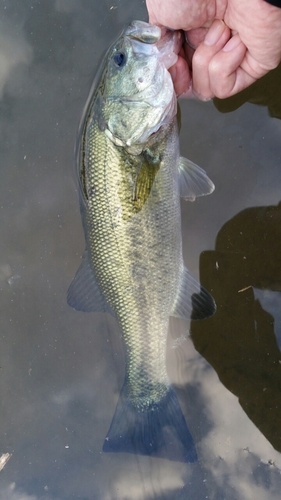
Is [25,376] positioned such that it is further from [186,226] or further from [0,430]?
[186,226]

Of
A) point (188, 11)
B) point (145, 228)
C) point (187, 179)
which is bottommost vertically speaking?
point (145, 228)

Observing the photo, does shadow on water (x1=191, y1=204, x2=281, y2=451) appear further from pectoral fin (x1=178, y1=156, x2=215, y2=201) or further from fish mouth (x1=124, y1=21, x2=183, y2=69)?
fish mouth (x1=124, y1=21, x2=183, y2=69)

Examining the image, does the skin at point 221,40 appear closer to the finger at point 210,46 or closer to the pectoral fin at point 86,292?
the finger at point 210,46

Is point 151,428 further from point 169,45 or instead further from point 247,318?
point 169,45

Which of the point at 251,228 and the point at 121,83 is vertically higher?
the point at 121,83

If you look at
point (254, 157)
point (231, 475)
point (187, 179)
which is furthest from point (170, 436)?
point (254, 157)

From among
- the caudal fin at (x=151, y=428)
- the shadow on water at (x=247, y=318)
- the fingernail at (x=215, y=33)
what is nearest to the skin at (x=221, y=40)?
the fingernail at (x=215, y=33)
